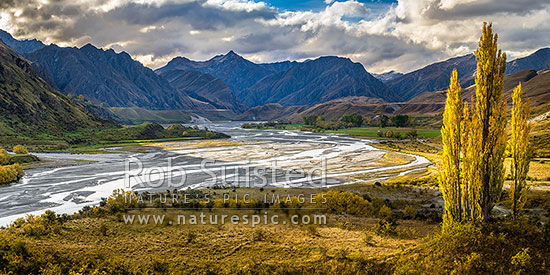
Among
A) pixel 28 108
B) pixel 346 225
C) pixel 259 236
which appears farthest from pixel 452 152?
pixel 28 108

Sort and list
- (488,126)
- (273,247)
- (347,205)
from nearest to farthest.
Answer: (488,126) → (273,247) → (347,205)

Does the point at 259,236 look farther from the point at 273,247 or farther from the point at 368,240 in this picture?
the point at 368,240

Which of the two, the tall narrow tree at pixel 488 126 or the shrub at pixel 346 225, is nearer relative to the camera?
the tall narrow tree at pixel 488 126

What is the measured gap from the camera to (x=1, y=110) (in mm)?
137375

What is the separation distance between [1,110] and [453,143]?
570 feet

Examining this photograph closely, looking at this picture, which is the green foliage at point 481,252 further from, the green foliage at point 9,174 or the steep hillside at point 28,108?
the steep hillside at point 28,108

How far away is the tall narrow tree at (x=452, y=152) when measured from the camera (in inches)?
662

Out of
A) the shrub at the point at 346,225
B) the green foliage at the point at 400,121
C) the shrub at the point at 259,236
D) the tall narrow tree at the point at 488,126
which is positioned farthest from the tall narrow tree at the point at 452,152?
the green foliage at the point at 400,121

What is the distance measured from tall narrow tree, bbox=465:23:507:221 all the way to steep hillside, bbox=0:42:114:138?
457 feet

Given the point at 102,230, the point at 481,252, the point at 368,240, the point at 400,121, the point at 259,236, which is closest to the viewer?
the point at 481,252

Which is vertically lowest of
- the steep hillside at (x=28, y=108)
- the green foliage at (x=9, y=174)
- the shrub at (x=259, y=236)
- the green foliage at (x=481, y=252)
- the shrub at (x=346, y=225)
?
the green foliage at (x=9, y=174)

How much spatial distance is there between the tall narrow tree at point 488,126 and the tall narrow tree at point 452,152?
0.68 metres

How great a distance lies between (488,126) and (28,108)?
183 meters

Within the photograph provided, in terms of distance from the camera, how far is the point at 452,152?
17375mm
